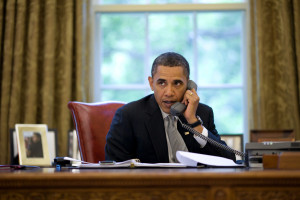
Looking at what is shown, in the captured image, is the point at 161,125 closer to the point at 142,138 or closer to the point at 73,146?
the point at 142,138

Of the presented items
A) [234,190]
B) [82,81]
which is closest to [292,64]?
[82,81]

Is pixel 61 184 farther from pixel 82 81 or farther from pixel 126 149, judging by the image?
pixel 82 81

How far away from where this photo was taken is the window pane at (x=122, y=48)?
175 inches

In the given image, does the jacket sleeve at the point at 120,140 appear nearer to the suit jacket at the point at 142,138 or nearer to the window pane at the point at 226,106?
the suit jacket at the point at 142,138

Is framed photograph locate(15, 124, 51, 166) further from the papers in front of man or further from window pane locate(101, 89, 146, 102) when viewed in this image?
the papers in front of man

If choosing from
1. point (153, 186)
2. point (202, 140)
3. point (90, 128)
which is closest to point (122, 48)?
point (90, 128)

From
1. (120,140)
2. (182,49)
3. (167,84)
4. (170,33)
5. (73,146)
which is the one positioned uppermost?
(170,33)

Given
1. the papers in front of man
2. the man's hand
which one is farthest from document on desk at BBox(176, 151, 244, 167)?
the man's hand

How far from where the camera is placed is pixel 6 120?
4.04m

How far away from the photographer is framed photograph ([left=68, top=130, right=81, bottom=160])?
12.3 ft

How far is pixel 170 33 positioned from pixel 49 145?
5.36 ft

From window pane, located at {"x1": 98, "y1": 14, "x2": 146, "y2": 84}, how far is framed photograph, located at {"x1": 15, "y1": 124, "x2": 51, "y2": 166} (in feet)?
3.47

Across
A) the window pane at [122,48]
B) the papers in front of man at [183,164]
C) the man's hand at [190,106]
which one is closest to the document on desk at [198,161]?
the papers in front of man at [183,164]

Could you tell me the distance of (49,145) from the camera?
372cm
